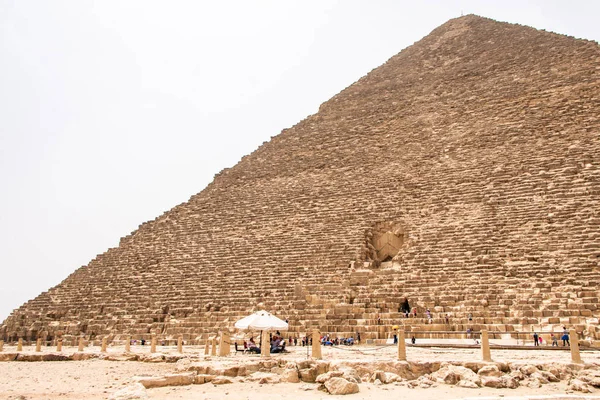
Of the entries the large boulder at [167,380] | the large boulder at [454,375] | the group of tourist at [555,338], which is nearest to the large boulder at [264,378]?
the large boulder at [167,380]

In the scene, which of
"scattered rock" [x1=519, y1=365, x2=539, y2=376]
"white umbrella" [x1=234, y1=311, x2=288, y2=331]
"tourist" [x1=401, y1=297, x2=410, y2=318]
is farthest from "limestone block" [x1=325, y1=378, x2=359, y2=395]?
"tourist" [x1=401, y1=297, x2=410, y2=318]

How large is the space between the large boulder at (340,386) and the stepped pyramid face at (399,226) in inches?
183

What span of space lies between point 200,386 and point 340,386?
5.56 feet

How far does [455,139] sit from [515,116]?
187 cm

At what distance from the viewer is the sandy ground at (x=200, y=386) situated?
527cm

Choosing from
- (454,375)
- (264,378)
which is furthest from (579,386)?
(264,378)

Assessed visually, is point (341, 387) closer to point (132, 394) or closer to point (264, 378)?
point (264, 378)

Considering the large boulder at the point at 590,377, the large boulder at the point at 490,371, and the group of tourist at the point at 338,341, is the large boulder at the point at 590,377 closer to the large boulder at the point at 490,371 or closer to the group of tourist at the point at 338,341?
the large boulder at the point at 490,371

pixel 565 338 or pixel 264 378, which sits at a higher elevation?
pixel 565 338

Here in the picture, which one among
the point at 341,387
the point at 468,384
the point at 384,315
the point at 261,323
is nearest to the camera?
Answer: the point at 341,387

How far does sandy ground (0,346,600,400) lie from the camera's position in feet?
17.3

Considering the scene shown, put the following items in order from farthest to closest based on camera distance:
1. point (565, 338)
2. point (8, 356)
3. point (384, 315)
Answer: point (8, 356)
point (384, 315)
point (565, 338)

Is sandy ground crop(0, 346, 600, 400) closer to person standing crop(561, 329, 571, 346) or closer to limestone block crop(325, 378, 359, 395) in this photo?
limestone block crop(325, 378, 359, 395)

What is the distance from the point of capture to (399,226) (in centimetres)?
1306
